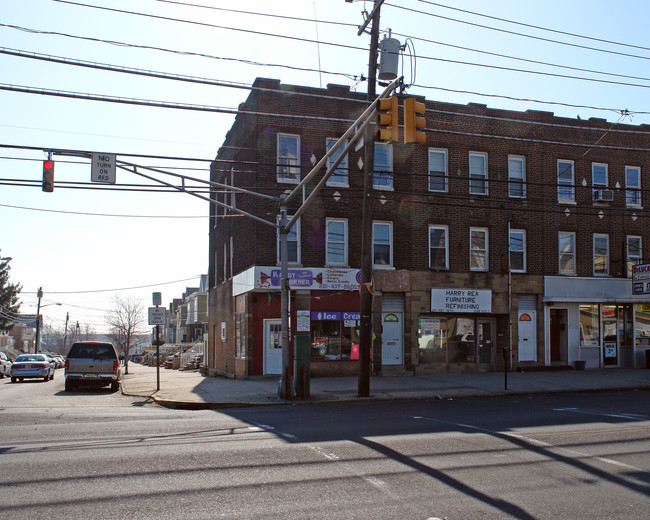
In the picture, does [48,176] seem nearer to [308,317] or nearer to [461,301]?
[308,317]

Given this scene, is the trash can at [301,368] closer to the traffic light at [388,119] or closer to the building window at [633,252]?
the traffic light at [388,119]

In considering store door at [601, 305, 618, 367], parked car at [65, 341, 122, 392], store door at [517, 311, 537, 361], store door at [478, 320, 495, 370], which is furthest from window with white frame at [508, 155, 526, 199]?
parked car at [65, 341, 122, 392]

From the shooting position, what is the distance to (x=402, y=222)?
25.0m

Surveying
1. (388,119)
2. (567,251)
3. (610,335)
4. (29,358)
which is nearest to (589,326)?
(610,335)

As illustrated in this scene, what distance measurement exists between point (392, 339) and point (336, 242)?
4528 mm

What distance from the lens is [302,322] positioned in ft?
76.5

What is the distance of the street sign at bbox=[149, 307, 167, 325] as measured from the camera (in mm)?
21312

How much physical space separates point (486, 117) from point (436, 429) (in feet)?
59.3

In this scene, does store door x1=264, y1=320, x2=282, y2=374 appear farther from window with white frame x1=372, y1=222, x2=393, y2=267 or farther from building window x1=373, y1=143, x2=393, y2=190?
building window x1=373, y1=143, x2=393, y2=190

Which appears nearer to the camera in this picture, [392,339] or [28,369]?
[392,339]

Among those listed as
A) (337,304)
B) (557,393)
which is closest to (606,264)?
(557,393)

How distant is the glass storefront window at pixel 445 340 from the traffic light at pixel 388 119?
14750 mm

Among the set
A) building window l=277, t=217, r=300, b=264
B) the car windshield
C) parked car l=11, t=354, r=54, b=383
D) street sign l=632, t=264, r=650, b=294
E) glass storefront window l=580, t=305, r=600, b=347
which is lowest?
parked car l=11, t=354, r=54, b=383

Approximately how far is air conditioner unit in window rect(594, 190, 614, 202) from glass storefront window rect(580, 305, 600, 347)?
15.7 ft
